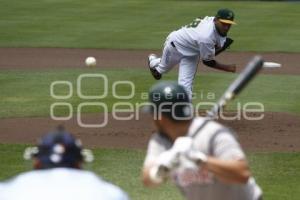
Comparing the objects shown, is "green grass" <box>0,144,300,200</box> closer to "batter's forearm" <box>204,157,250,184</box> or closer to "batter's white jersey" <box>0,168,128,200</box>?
"batter's forearm" <box>204,157,250,184</box>

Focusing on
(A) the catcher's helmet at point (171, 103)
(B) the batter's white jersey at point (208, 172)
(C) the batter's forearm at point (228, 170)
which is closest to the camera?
(C) the batter's forearm at point (228, 170)

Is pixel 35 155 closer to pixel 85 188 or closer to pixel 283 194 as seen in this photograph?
pixel 85 188

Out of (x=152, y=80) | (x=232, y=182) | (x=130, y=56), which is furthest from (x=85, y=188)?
(x=130, y=56)

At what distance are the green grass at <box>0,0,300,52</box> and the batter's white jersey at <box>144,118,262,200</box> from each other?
52.3ft

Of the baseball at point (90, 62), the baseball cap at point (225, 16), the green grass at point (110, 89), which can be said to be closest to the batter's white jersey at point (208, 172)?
the baseball cap at point (225, 16)

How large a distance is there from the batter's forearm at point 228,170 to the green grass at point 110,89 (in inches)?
343

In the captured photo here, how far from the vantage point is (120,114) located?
13453mm

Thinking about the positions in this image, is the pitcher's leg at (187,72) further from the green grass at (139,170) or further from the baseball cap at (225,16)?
the green grass at (139,170)

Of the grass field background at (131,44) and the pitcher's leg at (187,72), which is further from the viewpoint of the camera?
the pitcher's leg at (187,72)

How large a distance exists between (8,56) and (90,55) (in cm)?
198

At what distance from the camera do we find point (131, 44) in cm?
2180

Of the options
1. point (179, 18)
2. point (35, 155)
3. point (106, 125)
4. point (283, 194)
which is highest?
point (35, 155)

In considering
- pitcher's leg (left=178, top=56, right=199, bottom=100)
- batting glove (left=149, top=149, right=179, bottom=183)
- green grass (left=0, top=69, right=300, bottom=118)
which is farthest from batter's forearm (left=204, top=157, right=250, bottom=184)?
green grass (left=0, top=69, right=300, bottom=118)

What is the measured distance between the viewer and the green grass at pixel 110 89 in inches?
552
